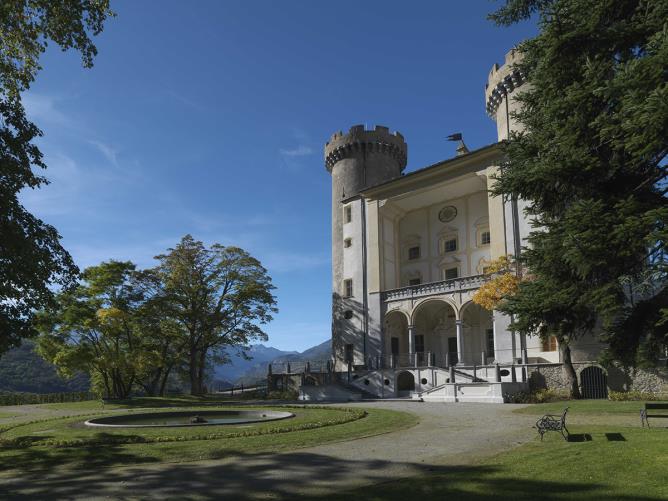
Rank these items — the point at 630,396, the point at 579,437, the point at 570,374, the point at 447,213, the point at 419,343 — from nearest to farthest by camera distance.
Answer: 1. the point at 579,437
2. the point at 630,396
3. the point at 570,374
4. the point at 419,343
5. the point at 447,213

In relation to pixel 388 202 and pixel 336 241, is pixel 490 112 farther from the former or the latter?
pixel 336 241

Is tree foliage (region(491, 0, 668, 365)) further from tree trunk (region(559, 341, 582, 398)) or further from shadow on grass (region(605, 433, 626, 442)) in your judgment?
tree trunk (region(559, 341, 582, 398))

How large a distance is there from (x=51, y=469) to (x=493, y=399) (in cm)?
2185

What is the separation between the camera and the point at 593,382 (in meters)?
29.0

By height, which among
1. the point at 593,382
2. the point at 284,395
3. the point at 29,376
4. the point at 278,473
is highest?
the point at 593,382

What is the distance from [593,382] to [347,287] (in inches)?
900

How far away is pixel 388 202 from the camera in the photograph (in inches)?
1780

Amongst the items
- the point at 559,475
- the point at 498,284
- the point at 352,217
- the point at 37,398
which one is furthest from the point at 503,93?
the point at 37,398

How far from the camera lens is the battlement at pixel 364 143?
5284 centimetres

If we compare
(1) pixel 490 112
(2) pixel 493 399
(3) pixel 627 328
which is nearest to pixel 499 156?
(1) pixel 490 112

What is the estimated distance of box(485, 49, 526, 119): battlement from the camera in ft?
129

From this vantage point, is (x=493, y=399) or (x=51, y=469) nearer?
(x=51, y=469)

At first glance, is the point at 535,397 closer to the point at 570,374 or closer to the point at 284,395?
the point at 570,374

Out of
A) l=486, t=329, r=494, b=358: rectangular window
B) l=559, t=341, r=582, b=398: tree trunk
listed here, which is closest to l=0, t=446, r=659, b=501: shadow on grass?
l=559, t=341, r=582, b=398: tree trunk
